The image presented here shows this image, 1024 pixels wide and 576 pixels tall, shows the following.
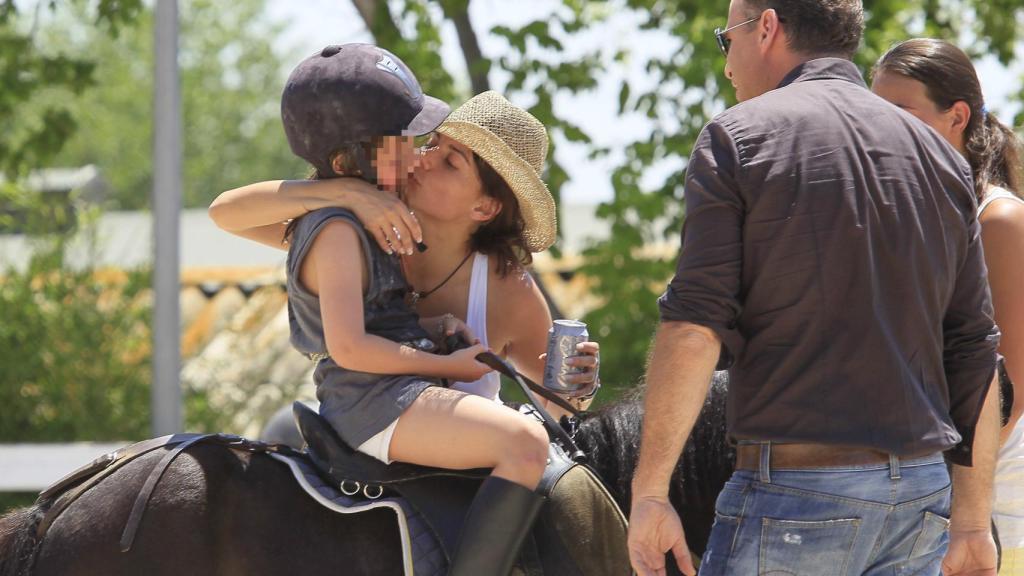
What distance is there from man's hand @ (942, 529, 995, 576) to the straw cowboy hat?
119cm

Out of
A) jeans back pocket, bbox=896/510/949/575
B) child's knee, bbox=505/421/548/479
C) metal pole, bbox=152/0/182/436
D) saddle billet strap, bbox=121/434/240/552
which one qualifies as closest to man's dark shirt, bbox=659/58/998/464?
jeans back pocket, bbox=896/510/949/575

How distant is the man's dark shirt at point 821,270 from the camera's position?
230cm

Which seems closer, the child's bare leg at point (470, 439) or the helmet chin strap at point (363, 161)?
the child's bare leg at point (470, 439)

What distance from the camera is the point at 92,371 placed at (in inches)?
340

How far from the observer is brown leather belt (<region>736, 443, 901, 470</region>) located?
91.5 inches

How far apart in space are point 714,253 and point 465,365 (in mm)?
665

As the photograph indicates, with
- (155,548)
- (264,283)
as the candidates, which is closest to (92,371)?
(264,283)

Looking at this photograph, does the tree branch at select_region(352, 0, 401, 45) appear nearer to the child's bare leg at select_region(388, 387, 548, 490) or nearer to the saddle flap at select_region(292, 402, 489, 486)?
the saddle flap at select_region(292, 402, 489, 486)

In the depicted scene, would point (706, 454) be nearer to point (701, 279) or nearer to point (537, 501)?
point (537, 501)

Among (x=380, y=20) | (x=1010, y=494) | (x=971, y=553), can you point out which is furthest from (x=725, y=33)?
(x=380, y=20)

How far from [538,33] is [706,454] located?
498 centimetres

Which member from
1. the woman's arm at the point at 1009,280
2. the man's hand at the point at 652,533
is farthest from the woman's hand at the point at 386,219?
the woman's arm at the point at 1009,280

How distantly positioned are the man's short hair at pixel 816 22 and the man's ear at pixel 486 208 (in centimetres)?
80

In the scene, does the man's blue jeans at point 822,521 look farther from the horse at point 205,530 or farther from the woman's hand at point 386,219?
the woman's hand at point 386,219
